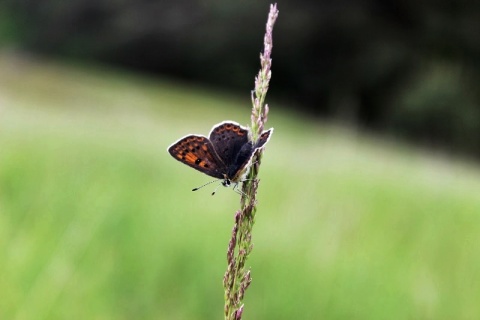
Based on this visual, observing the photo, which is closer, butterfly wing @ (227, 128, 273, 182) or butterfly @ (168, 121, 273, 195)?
butterfly wing @ (227, 128, 273, 182)

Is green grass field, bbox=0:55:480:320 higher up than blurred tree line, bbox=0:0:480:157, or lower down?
lower down

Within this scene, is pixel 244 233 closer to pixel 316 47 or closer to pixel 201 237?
pixel 201 237

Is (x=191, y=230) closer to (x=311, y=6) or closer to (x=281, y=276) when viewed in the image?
(x=281, y=276)

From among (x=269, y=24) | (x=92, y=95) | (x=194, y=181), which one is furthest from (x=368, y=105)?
(x=269, y=24)

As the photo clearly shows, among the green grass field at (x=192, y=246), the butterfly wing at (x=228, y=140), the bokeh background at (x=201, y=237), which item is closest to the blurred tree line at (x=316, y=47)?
the bokeh background at (x=201, y=237)

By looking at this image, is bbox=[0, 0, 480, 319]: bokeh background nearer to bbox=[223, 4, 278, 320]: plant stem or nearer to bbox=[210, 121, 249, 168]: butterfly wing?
bbox=[210, 121, 249, 168]: butterfly wing

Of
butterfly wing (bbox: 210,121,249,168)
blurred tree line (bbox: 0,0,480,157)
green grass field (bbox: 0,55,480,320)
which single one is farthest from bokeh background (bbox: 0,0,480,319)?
blurred tree line (bbox: 0,0,480,157)

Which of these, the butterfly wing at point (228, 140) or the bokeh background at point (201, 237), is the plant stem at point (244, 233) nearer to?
the butterfly wing at point (228, 140)
